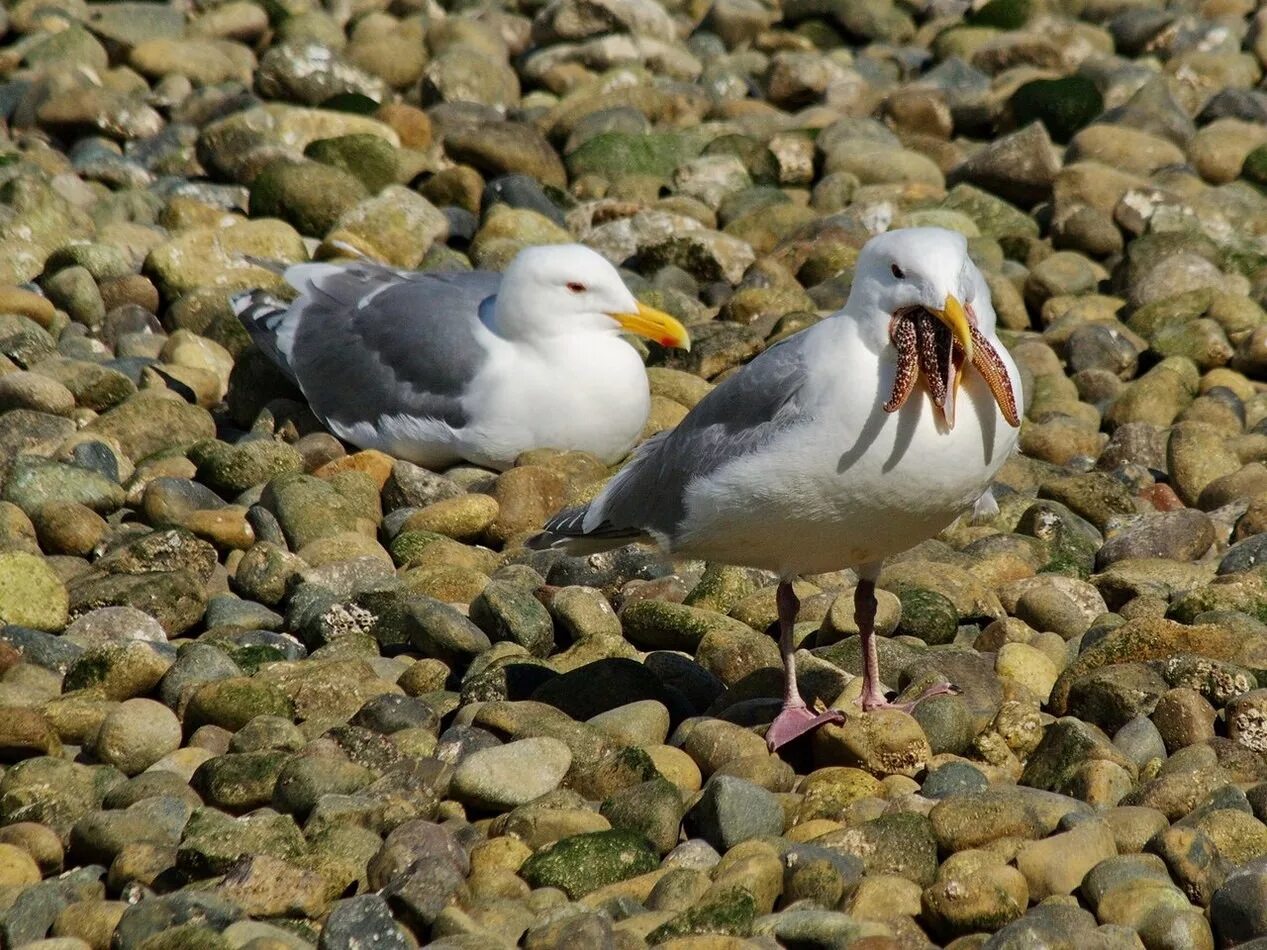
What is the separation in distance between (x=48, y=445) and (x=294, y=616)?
1.94 meters

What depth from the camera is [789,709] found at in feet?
18.0

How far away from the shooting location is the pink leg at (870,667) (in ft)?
18.4

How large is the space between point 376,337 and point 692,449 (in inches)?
130

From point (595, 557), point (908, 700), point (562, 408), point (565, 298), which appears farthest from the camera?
point (565, 298)

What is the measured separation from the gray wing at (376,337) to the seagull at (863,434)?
286cm

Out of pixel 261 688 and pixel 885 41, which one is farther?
pixel 885 41

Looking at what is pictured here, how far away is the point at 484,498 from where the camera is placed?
7.42 meters

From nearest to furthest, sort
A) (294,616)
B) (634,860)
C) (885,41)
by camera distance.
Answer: (634,860)
(294,616)
(885,41)

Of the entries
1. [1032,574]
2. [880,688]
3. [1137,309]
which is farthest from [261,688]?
[1137,309]

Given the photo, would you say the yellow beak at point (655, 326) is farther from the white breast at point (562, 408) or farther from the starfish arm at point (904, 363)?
the starfish arm at point (904, 363)

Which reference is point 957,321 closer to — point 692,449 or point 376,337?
point 692,449

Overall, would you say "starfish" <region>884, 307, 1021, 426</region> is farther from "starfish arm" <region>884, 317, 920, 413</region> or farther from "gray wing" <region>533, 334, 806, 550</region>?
"gray wing" <region>533, 334, 806, 550</region>

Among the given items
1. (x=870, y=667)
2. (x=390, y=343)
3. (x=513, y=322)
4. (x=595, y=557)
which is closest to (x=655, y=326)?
(x=513, y=322)

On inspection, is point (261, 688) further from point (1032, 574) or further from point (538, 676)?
point (1032, 574)
